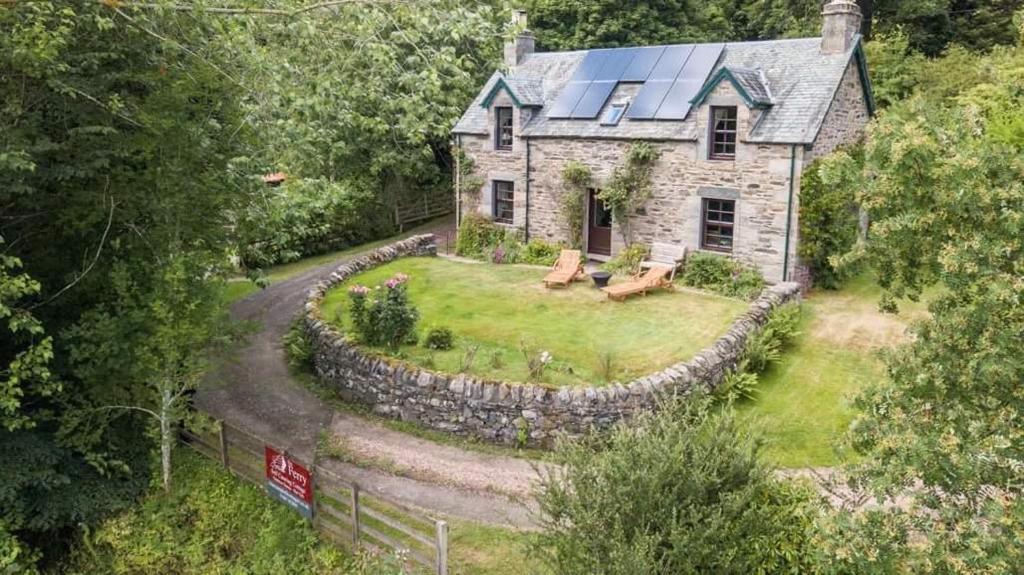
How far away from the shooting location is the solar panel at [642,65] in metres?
24.1

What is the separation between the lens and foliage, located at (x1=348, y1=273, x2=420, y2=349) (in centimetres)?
1577

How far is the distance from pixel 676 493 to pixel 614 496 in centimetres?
69

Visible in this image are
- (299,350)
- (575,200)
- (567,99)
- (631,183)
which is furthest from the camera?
(567,99)

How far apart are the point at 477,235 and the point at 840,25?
510 inches

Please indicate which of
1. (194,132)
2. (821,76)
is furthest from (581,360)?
(821,76)

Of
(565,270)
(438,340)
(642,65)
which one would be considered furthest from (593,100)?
(438,340)

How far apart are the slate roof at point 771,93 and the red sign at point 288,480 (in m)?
13.2

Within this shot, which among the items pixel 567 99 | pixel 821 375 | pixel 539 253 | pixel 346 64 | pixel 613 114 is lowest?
pixel 821 375

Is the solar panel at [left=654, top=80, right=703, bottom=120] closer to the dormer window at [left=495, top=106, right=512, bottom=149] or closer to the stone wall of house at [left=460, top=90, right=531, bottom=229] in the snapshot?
the stone wall of house at [left=460, top=90, right=531, bottom=229]

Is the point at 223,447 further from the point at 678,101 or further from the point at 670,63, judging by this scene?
the point at 670,63

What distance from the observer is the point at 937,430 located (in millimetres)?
6543

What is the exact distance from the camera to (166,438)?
12125 mm

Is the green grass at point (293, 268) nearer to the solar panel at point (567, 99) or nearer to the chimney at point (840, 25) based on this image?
the solar panel at point (567, 99)

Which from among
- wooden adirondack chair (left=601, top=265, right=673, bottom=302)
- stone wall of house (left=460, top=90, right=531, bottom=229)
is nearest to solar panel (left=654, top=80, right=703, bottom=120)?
wooden adirondack chair (left=601, top=265, right=673, bottom=302)
